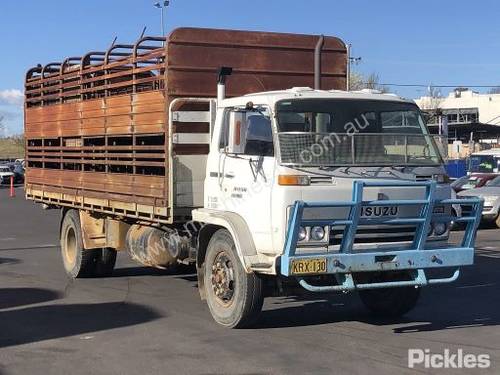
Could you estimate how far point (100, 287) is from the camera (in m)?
10.7

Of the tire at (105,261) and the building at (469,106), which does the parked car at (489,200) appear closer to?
the tire at (105,261)

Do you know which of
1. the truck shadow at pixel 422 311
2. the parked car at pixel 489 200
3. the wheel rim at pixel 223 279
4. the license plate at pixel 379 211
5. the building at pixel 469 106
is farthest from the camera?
the building at pixel 469 106

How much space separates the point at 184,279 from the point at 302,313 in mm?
3258

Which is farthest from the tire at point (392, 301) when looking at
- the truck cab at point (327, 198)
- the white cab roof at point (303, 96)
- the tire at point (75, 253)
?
the tire at point (75, 253)

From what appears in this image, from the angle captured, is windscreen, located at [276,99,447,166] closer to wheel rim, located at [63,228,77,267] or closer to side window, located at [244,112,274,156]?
side window, located at [244,112,274,156]

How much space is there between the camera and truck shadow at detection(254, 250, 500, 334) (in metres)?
8.01

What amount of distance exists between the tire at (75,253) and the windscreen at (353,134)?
5.43m

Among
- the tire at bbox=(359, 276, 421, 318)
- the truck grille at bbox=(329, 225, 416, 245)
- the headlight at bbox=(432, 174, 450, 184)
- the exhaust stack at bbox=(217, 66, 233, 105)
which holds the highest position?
the exhaust stack at bbox=(217, 66, 233, 105)

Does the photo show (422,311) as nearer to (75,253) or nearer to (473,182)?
(75,253)

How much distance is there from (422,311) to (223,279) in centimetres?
263

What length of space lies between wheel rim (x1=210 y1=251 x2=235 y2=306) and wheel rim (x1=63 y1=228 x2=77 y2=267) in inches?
180

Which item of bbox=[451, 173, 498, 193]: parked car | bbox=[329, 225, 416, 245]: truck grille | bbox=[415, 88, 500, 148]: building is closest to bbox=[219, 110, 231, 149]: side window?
bbox=[329, 225, 416, 245]: truck grille

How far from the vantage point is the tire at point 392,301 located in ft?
27.3

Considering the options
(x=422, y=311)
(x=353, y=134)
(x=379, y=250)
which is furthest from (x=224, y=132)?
(x=422, y=311)
